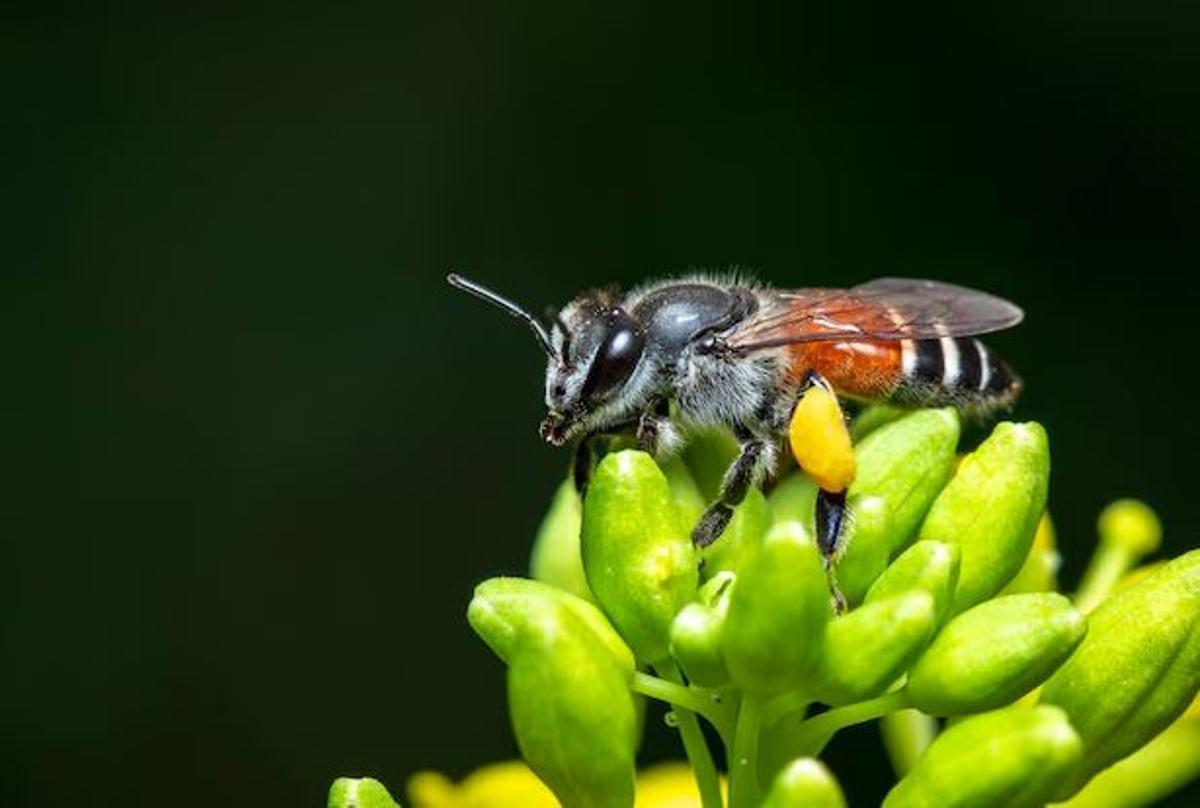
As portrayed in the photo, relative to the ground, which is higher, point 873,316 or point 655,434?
point 873,316

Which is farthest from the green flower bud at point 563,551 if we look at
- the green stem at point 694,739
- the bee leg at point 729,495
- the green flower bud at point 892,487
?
→ the green flower bud at point 892,487

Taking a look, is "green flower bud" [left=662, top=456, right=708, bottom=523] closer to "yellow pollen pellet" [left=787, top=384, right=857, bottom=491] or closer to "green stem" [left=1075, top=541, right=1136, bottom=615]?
"yellow pollen pellet" [left=787, top=384, right=857, bottom=491]

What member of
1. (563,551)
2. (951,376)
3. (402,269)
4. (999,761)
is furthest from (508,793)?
(402,269)

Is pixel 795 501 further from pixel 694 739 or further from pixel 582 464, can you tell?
pixel 694 739

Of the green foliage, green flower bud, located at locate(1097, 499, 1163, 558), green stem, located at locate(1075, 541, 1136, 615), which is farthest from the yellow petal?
green flower bud, located at locate(1097, 499, 1163, 558)

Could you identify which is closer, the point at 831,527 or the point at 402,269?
the point at 831,527
